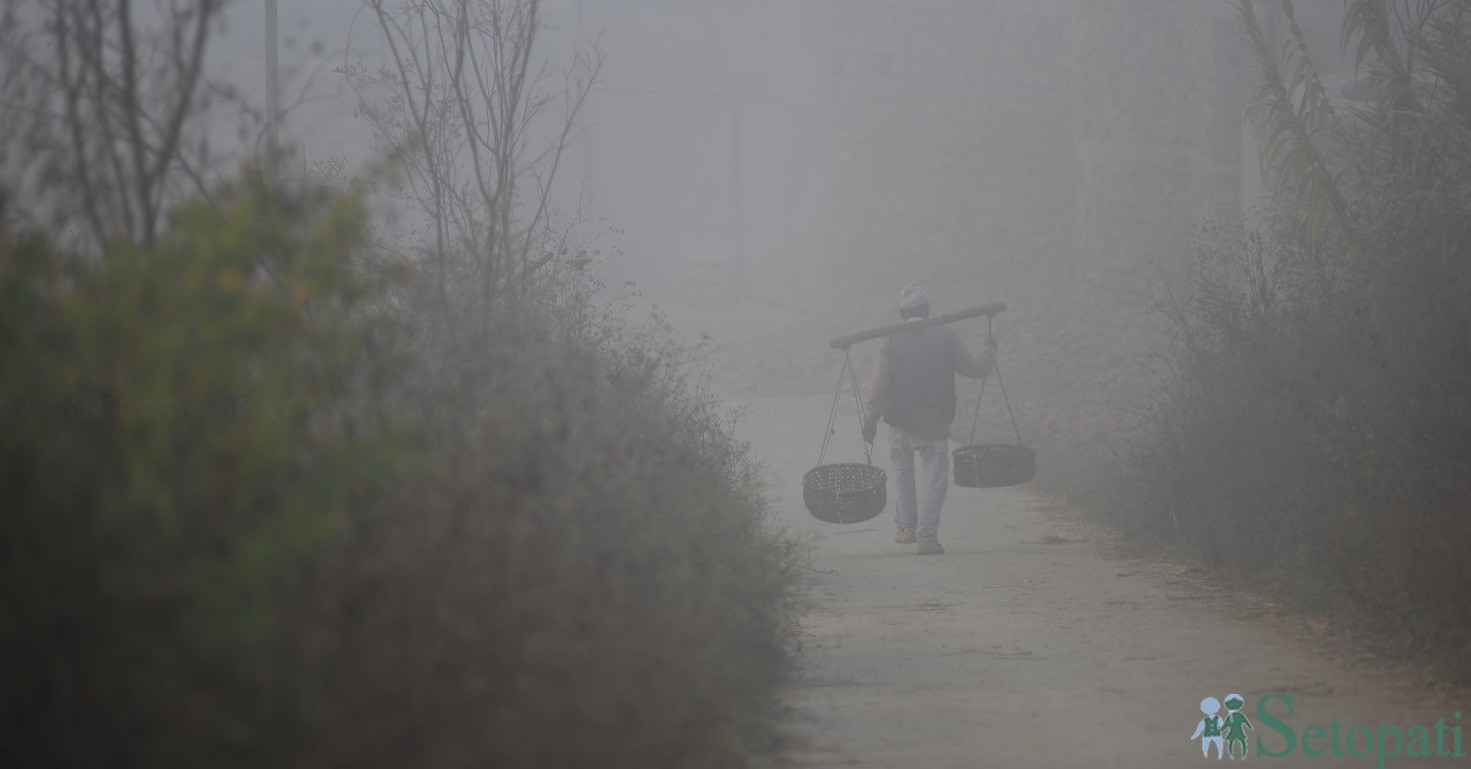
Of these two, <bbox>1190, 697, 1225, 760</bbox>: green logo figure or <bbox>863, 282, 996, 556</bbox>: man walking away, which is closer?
<bbox>1190, 697, 1225, 760</bbox>: green logo figure

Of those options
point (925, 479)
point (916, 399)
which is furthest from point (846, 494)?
point (916, 399)

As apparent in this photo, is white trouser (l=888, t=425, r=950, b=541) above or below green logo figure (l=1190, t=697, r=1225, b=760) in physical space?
above

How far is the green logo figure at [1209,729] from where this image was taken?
13.8 ft

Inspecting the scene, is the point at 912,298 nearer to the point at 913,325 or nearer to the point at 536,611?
the point at 913,325

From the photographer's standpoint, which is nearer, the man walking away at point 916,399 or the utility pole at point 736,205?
the man walking away at point 916,399

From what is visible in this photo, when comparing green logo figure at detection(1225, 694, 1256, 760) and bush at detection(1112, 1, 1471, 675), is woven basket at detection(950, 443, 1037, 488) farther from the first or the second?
green logo figure at detection(1225, 694, 1256, 760)

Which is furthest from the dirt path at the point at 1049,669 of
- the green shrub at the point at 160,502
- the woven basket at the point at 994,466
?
the green shrub at the point at 160,502

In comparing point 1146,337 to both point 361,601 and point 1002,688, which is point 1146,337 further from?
point 361,601

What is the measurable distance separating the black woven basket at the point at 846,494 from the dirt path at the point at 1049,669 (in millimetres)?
376

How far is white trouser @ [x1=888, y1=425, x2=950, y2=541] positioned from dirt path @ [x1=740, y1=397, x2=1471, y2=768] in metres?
A: 0.39

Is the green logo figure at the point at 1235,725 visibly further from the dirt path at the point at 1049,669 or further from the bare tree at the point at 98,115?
the bare tree at the point at 98,115

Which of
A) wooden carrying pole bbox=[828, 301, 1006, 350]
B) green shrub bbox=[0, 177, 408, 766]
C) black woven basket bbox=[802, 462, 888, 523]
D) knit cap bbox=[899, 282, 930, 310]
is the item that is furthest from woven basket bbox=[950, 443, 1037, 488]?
green shrub bbox=[0, 177, 408, 766]

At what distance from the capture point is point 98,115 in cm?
384

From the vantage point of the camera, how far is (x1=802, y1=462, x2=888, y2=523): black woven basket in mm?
9102
